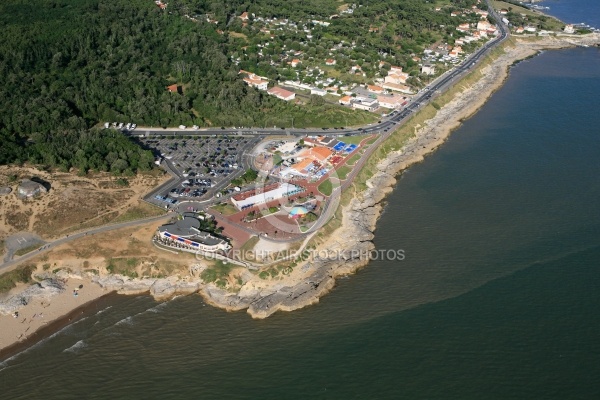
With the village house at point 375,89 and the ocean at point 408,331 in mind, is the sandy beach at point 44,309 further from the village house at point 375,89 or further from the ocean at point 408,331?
the village house at point 375,89

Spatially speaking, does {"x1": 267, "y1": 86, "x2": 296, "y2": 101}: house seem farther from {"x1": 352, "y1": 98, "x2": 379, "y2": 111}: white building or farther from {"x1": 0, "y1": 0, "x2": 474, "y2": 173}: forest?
{"x1": 352, "y1": 98, "x2": 379, "y2": 111}: white building

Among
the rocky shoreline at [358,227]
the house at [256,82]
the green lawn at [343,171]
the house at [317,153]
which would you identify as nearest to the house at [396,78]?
the rocky shoreline at [358,227]

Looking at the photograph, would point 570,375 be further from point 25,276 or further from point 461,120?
point 461,120

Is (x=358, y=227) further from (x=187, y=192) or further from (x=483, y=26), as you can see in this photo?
(x=483, y=26)

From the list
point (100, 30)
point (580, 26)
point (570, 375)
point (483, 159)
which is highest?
point (580, 26)

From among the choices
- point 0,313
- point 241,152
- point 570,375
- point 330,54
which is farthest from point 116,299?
point 330,54

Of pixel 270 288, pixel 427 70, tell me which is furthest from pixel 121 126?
pixel 427 70
